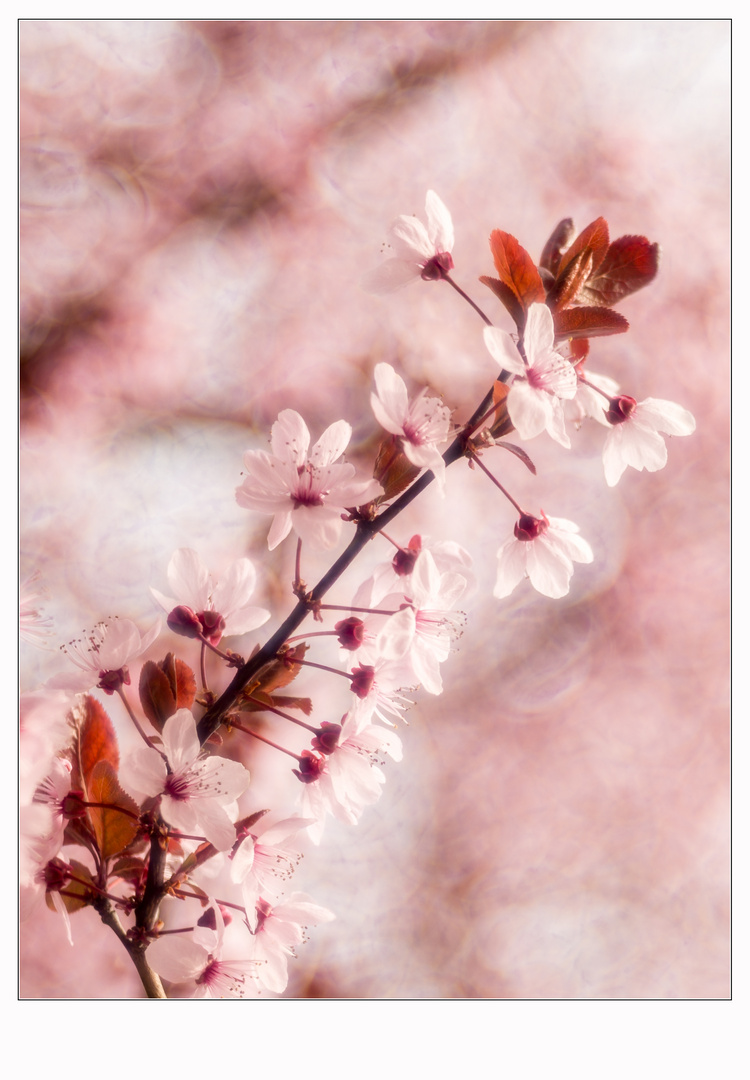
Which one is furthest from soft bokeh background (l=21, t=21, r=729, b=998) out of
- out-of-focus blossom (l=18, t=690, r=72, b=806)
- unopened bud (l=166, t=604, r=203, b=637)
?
unopened bud (l=166, t=604, r=203, b=637)

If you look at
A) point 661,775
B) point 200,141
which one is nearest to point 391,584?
point 661,775

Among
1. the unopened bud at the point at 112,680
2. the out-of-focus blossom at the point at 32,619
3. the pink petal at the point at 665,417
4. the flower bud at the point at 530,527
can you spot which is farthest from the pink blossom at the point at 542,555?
the out-of-focus blossom at the point at 32,619

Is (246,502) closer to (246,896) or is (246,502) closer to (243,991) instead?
(246,896)

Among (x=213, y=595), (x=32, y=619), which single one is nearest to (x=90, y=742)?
(x=213, y=595)

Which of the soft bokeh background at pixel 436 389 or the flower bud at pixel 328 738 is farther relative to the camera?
the soft bokeh background at pixel 436 389

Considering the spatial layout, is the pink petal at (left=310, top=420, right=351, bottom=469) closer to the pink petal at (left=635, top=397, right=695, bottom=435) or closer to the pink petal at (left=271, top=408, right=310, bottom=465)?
the pink petal at (left=271, top=408, right=310, bottom=465)

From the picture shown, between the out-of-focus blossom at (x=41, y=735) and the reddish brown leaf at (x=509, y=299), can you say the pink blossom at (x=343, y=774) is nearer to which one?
the out-of-focus blossom at (x=41, y=735)
